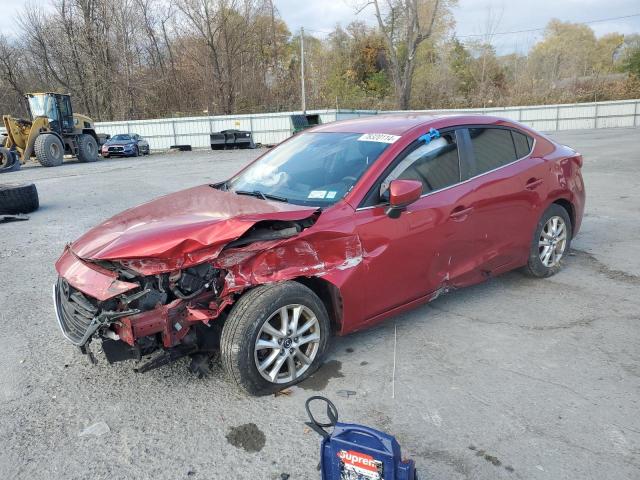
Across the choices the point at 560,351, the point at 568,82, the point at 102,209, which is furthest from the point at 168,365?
the point at 568,82

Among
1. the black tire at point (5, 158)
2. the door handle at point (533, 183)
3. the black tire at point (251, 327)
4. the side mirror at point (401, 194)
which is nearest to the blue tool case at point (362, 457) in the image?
the black tire at point (251, 327)

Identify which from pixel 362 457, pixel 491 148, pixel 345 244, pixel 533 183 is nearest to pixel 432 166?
pixel 491 148

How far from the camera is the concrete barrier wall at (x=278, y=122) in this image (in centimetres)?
3222

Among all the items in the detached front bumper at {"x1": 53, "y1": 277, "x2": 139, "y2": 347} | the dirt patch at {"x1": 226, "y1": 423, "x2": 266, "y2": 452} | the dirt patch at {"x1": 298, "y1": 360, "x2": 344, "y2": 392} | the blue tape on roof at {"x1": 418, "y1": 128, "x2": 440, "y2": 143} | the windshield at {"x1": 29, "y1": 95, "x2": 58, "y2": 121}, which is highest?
the windshield at {"x1": 29, "y1": 95, "x2": 58, "y2": 121}

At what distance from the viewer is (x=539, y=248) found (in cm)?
477

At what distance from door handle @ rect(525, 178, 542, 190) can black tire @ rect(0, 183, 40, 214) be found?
8.95m

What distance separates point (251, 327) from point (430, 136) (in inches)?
80.5

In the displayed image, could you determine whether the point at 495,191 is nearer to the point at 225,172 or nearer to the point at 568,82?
the point at 225,172

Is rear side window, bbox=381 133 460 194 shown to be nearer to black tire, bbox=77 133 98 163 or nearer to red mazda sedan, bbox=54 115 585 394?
red mazda sedan, bbox=54 115 585 394

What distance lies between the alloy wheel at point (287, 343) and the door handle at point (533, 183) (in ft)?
8.01

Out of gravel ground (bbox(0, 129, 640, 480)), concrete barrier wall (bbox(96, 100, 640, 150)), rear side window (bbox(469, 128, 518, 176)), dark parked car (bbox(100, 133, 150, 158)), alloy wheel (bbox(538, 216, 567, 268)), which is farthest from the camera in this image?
concrete barrier wall (bbox(96, 100, 640, 150))

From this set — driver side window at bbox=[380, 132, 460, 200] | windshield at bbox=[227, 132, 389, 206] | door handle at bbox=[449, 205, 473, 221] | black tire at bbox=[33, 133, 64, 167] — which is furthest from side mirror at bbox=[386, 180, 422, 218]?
black tire at bbox=[33, 133, 64, 167]

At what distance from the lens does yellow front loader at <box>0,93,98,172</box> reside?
65.1 feet

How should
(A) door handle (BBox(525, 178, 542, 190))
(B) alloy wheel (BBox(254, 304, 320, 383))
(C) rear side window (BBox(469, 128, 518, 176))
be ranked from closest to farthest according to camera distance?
(B) alloy wheel (BBox(254, 304, 320, 383)) < (C) rear side window (BBox(469, 128, 518, 176)) < (A) door handle (BBox(525, 178, 542, 190))
